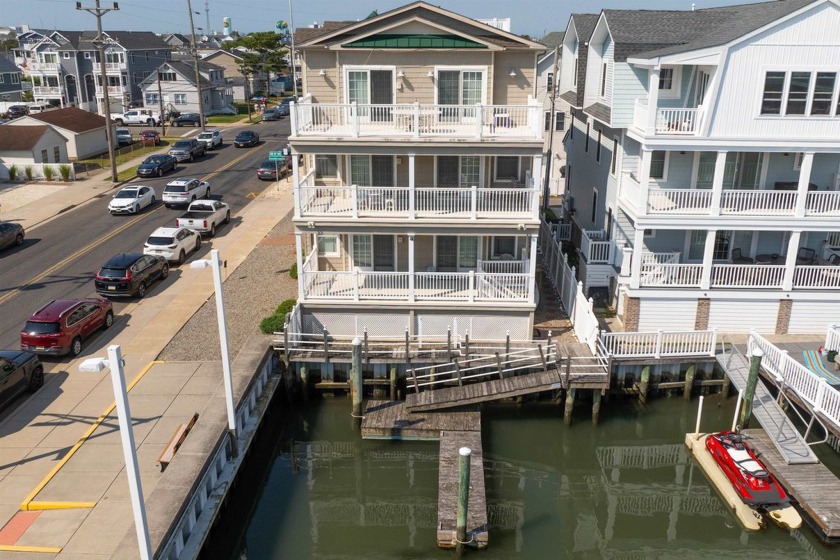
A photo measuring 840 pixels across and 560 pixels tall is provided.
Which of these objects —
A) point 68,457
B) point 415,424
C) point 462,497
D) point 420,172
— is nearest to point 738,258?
point 420,172

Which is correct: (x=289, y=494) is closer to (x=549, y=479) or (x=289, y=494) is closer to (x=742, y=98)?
(x=549, y=479)

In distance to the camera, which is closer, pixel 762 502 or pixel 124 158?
pixel 762 502

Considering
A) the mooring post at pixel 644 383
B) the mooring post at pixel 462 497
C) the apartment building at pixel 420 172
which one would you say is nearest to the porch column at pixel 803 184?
the mooring post at pixel 644 383

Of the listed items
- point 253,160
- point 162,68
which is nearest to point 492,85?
point 253,160

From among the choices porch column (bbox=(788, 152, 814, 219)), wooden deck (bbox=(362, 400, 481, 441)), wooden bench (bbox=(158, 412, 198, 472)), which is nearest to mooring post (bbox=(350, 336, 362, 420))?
wooden deck (bbox=(362, 400, 481, 441))

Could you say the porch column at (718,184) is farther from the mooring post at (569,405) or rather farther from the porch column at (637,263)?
the mooring post at (569,405)
